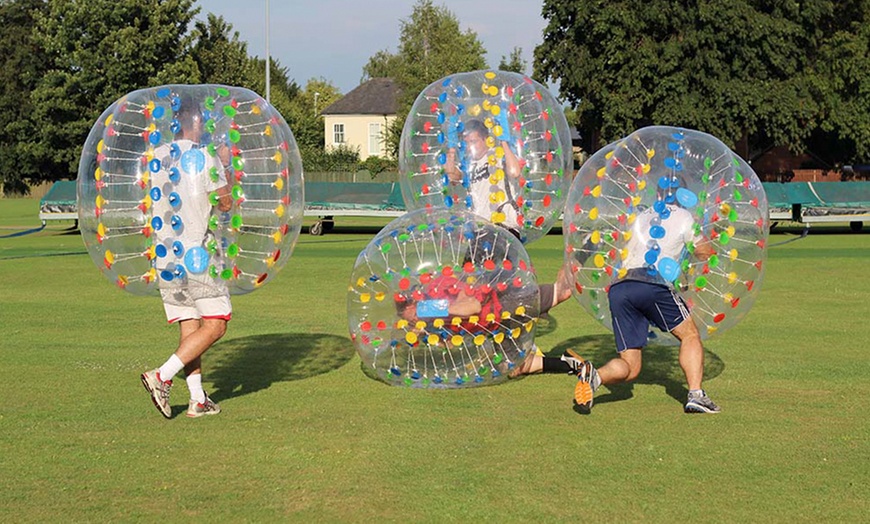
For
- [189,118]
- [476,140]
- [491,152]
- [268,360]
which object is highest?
[189,118]

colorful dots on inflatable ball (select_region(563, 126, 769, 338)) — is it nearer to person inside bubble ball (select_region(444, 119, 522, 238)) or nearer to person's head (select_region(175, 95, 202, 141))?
person inside bubble ball (select_region(444, 119, 522, 238))

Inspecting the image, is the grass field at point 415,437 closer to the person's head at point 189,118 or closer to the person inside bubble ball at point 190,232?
the person inside bubble ball at point 190,232

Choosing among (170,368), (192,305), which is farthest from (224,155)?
(170,368)

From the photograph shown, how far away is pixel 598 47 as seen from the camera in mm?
41969

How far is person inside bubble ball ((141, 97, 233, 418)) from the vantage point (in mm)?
6918

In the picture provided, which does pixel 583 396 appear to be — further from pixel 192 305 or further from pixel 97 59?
pixel 97 59

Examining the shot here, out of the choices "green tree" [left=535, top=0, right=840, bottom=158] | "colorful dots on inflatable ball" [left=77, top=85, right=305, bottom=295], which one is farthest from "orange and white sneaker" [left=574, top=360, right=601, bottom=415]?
"green tree" [left=535, top=0, right=840, bottom=158]

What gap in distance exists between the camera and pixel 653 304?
7.11m

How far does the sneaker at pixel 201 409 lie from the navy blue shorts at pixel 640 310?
2.73 metres

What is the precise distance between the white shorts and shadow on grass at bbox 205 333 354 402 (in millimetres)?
777

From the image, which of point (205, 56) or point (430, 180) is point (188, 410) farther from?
point (205, 56)

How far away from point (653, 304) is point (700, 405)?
718 millimetres

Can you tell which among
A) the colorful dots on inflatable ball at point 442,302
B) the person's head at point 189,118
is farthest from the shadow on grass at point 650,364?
the person's head at point 189,118

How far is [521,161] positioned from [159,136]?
137 inches
